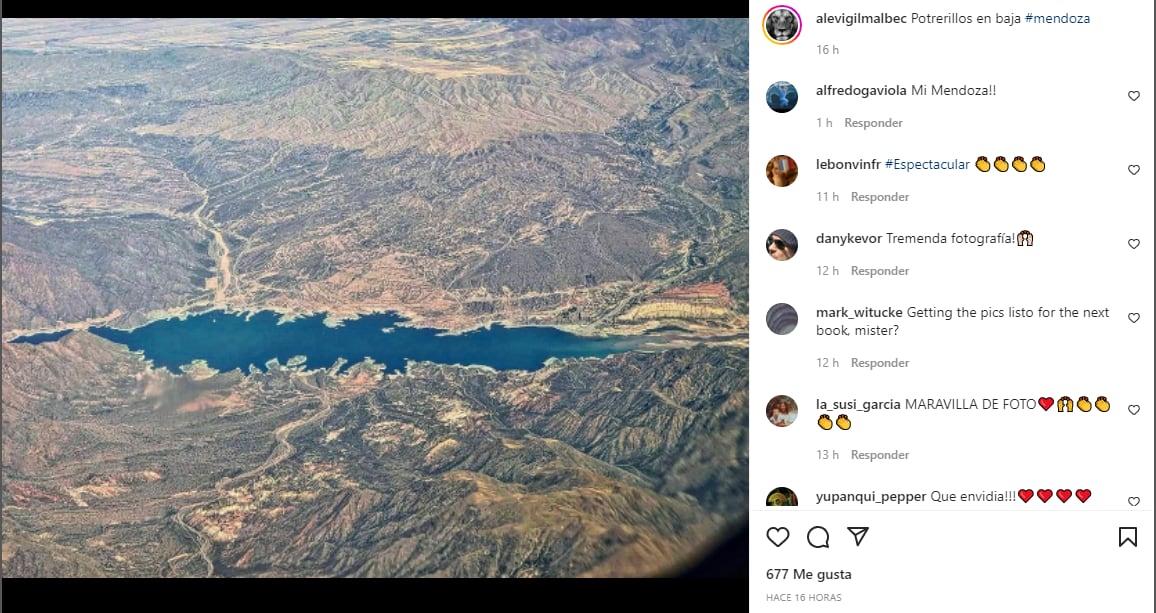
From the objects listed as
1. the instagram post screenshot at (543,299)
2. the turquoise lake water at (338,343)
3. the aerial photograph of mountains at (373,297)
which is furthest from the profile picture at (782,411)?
the turquoise lake water at (338,343)

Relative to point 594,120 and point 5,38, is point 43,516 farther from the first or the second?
point 594,120

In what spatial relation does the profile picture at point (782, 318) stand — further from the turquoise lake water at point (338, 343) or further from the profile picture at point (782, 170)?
the turquoise lake water at point (338, 343)

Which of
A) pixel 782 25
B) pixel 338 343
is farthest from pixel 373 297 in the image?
pixel 782 25

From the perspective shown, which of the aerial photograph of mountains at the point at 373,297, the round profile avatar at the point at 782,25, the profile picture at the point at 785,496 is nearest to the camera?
the profile picture at the point at 785,496

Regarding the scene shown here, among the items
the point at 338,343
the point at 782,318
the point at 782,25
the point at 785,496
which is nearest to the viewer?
the point at 782,318

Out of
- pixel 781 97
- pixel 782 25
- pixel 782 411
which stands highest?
pixel 782 25

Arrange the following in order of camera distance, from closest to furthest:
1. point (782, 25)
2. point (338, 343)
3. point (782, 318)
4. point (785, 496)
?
point (782, 318), point (785, 496), point (782, 25), point (338, 343)

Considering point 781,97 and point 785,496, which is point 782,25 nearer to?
point 781,97

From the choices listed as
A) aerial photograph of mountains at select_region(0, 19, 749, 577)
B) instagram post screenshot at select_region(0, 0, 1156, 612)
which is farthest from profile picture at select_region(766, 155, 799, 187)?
aerial photograph of mountains at select_region(0, 19, 749, 577)
